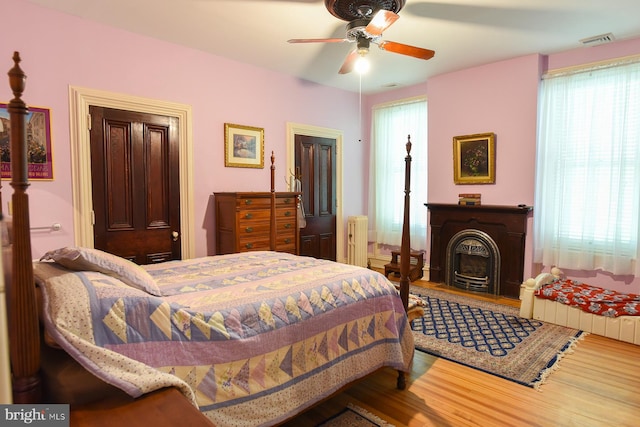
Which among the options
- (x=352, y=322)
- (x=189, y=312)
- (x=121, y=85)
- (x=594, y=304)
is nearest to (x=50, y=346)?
(x=189, y=312)

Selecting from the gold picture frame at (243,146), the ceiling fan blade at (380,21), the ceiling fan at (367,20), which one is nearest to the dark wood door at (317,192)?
the gold picture frame at (243,146)

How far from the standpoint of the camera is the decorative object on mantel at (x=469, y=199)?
15.4 ft

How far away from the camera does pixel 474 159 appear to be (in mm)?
4766

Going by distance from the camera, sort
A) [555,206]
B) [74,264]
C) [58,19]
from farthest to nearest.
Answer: [555,206] → [58,19] → [74,264]

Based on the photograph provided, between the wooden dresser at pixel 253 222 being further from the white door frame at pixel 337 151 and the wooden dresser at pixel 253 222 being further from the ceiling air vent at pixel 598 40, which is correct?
the ceiling air vent at pixel 598 40

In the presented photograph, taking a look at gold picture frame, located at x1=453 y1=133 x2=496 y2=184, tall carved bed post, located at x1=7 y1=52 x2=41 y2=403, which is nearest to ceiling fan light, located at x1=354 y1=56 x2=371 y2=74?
gold picture frame, located at x1=453 y1=133 x2=496 y2=184

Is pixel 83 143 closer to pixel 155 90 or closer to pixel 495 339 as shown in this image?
pixel 155 90

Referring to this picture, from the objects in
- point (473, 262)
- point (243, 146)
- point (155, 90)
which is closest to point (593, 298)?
point (473, 262)

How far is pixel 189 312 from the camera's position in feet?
5.02

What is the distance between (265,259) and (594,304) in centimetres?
310

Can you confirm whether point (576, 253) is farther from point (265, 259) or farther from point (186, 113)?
point (186, 113)

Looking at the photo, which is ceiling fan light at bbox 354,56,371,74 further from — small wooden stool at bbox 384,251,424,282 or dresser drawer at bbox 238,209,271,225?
small wooden stool at bbox 384,251,424,282

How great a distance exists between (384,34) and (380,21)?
1.26m

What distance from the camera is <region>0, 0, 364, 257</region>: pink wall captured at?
2994 mm
